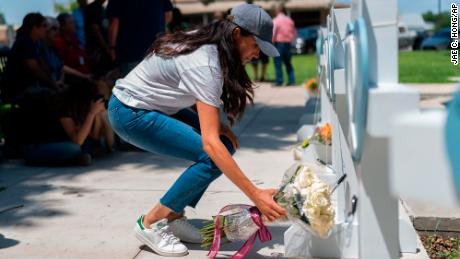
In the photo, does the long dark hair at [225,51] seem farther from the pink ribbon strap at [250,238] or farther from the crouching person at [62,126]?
the crouching person at [62,126]

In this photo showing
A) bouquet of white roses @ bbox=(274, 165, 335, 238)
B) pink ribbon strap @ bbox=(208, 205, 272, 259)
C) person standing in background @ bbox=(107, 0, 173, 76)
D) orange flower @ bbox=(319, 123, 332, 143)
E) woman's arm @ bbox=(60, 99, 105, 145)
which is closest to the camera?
bouquet of white roses @ bbox=(274, 165, 335, 238)

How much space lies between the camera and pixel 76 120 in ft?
19.1

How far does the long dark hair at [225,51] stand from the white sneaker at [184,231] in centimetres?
70

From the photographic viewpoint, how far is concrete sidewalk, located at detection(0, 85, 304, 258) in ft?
12.1

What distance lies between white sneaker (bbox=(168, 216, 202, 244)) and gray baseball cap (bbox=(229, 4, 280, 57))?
3.62ft

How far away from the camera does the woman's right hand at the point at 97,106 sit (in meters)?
5.76

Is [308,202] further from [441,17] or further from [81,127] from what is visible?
[441,17]

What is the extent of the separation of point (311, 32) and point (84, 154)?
31.0 metres

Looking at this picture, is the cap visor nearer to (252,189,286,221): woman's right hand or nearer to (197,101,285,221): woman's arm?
(197,101,285,221): woman's arm

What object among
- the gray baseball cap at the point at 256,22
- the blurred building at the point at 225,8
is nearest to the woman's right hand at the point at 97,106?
the gray baseball cap at the point at 256,22

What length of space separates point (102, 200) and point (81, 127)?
1.28m

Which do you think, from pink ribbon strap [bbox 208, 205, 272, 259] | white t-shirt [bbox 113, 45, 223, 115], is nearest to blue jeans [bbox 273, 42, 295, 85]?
white t-shirt [bbox 113, 45, 223, 115]

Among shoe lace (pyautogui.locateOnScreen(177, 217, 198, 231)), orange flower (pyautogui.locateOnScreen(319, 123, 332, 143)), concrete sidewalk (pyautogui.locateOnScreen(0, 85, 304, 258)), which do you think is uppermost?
orange flower (pyautogui.locateOnScreen(319, 123, 332, 143))

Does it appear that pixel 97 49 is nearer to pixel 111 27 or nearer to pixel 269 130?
pixel 111 27
